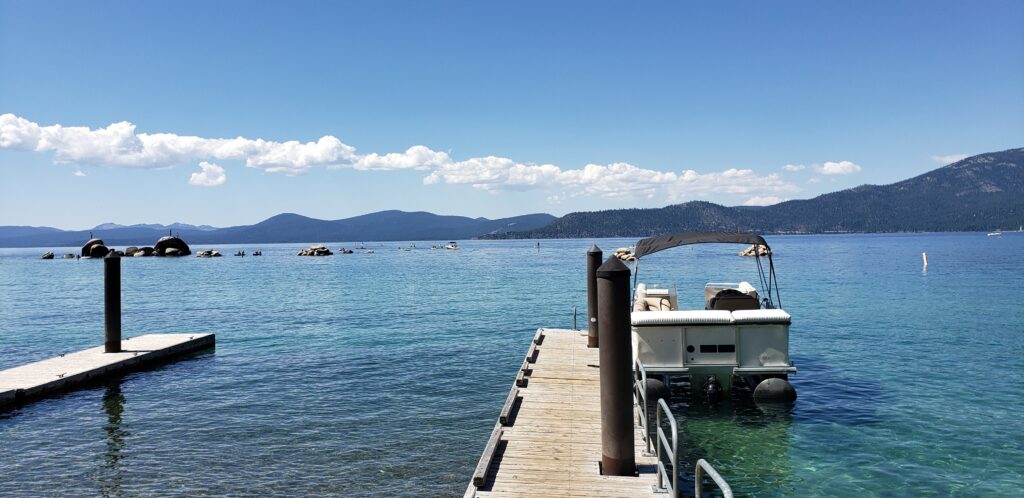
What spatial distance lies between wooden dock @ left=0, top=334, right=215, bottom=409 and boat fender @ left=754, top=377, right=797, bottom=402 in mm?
18892

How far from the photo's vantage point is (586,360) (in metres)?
17.7

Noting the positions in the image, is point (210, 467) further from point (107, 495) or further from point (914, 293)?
point (914, 293)

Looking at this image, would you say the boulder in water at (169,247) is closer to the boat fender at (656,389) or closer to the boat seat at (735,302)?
the boat fender at (656,389)

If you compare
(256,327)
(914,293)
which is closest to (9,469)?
(256,327)

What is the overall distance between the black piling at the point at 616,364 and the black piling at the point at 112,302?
1920 centimetres

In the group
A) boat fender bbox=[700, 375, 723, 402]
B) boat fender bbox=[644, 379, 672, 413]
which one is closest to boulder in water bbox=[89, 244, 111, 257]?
boat fender bbox=[644, 379, 672, 413]

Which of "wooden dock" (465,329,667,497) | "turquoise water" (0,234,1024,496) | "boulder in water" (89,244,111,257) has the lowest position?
"turquoise water" (0,234,1024,496)

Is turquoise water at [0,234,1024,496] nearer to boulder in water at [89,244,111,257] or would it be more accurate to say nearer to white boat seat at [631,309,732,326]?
white boat seat at [631,309,732,326]

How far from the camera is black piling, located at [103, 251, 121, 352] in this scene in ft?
70.7

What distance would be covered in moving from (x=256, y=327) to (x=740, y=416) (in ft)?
85.6

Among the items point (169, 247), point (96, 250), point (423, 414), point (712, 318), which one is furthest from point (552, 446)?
point (96, 250)

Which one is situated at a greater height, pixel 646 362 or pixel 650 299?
pixel 650 299

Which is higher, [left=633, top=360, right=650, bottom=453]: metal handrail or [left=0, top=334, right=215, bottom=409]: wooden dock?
[left=633, top=360, right=650, bottom=453]: metal handrail

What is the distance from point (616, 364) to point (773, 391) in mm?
7855
